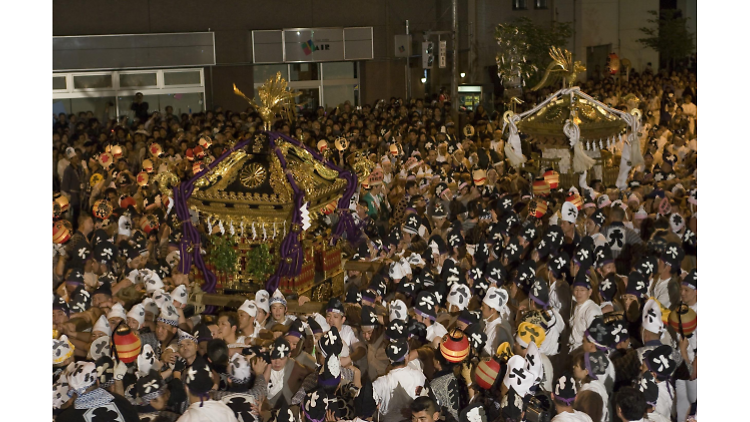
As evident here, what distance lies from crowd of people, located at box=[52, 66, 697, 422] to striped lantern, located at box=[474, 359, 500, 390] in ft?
0.05

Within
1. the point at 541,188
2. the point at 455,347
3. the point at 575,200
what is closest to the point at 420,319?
the point at 455,347

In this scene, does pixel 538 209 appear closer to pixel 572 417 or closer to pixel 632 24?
pixel 572 417

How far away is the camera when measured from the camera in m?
5.89

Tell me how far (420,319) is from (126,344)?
8.02ft

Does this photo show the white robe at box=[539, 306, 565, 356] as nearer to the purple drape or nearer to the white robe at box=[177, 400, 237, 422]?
the white robe at box=[177, 400, 237, 422]

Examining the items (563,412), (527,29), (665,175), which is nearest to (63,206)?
(563,412)

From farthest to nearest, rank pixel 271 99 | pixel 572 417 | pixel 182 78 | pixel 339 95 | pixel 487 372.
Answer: pixel 339 95 < pixel 182 78 < pixel 271 99 < pixel 487 372 < pixel 572 417

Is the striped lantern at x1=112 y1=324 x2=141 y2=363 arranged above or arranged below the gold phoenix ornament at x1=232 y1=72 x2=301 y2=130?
below

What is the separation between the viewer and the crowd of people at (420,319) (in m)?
6.17

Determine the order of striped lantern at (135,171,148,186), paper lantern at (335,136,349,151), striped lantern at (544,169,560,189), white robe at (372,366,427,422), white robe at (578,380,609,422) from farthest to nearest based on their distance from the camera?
1. paper lantern at (335,136,349,151)
2. striped lantern at (544,169,560,189)
3. striped lantern at (135,171,148,186)
4. white robe at (372,366,427,422)
5. white robe at (578,380,609,422)

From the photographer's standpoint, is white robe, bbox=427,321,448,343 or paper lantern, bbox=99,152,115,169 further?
paper lantern, bbox=99,152,115,169

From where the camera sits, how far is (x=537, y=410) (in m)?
5.89

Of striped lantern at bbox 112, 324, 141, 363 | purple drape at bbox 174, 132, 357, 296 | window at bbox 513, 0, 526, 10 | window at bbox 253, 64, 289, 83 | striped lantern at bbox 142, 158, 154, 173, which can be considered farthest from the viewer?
window at bbox 513, 0, 526, 10

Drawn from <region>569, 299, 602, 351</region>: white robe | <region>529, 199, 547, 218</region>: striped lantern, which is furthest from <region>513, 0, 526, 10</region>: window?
<region>569, 299, 602, 351</region>: white robe
